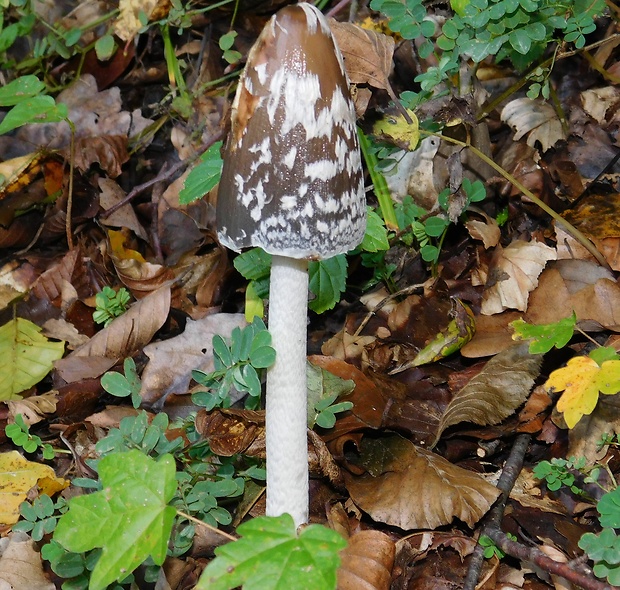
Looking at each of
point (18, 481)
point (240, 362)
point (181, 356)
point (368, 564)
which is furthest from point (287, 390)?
point (18, 481)

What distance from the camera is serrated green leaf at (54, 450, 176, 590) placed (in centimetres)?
206

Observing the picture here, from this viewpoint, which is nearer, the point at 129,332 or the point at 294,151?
the point at 294,151

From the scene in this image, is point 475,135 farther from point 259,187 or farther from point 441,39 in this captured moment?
point 259,187

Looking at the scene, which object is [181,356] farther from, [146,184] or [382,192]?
[146,184]

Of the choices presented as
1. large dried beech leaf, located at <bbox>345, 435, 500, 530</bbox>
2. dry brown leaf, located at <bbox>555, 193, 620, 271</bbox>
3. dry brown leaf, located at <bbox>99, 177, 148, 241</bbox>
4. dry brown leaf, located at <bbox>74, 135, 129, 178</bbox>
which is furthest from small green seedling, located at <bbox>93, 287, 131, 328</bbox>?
dry brown leaf, located at <bbox>555, 193, 620, 271</bbox>

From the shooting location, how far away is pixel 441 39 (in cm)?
330

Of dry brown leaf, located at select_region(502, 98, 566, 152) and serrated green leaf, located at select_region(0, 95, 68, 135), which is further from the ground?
serrated green leaf, located at select_region(0, 95, 68, 135)

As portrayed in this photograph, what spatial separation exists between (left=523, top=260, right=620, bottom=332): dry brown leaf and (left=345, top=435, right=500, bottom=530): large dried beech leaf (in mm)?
958

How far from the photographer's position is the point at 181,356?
395cm

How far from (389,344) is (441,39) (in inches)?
62.1

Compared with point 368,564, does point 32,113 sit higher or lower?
higher

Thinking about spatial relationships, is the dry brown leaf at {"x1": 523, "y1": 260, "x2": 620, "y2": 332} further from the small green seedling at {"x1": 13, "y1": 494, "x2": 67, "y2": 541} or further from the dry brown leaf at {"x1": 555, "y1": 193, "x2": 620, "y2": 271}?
the small green seedling at {"x1": 13, "y1": 494, "x2": 67, "y2": 541}

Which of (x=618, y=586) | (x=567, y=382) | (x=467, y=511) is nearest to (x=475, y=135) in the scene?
(x=567, y=382)

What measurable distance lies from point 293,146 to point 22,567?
7.05 ft
